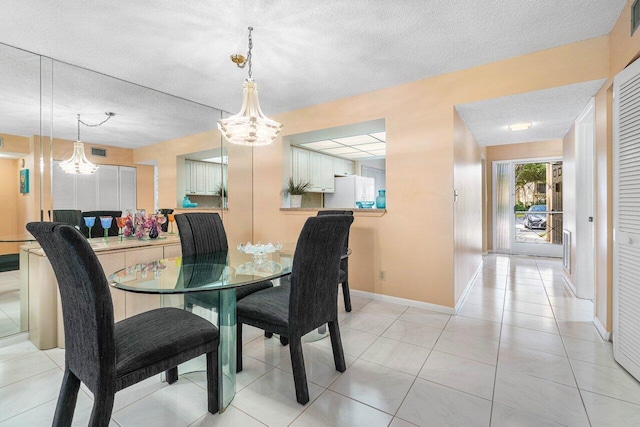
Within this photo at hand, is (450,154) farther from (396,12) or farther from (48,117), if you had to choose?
(48,117)

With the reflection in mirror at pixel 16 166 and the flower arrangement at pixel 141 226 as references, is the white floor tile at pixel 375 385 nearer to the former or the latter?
the flower arrangement at pixel 141 226

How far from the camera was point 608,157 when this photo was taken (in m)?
2.22

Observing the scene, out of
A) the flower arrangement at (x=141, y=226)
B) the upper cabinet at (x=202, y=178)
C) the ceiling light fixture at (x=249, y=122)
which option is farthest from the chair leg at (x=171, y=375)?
the upper cabinet at (x=202, y=178)

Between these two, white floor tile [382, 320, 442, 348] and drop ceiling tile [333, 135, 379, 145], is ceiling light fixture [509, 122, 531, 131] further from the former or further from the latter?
white floor tile [382, 320, 442, 348]

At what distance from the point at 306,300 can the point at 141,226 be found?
87.4 inches

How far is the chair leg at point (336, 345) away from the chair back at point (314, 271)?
78 mm

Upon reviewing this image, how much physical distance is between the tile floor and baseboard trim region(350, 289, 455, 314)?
182 millimetres

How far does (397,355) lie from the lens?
2.14 meters

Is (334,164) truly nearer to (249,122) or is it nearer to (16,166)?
(249,122)

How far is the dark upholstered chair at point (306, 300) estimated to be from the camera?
5.26ft

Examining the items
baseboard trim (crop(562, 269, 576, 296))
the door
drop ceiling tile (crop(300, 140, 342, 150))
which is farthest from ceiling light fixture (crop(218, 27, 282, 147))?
the door

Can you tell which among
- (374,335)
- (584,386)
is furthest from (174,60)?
(584,386)

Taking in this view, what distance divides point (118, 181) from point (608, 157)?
4478 millimetres

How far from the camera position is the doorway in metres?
5.80
